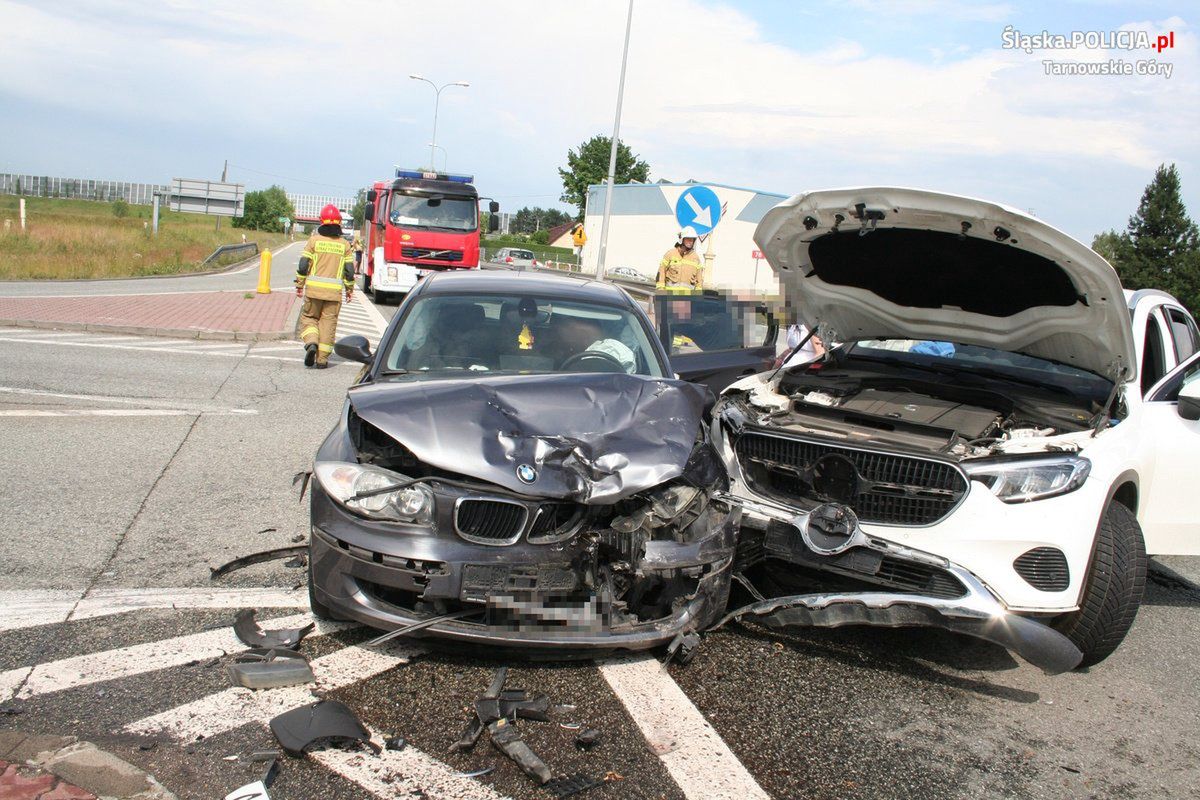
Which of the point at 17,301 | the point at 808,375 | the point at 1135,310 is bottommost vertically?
the point at 17,301

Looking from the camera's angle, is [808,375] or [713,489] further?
[808,375]

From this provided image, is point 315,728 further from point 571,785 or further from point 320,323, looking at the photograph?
point 320,323

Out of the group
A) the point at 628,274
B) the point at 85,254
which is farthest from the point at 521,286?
the point at 628,274

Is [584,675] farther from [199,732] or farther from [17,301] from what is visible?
[17,301]

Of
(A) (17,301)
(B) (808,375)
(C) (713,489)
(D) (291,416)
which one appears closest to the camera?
(C) (713,489)

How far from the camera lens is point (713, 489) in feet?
13.7

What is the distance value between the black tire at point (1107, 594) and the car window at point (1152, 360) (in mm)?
1538

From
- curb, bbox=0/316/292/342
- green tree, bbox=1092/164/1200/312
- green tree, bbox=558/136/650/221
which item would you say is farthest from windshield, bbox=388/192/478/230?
green tree, bbox=558/136/650/221

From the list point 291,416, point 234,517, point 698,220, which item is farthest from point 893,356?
point 698,220

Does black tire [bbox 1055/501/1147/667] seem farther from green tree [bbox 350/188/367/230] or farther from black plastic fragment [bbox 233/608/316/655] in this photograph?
green tree [bbox 350/188/367/230]

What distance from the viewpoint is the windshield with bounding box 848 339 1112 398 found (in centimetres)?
525

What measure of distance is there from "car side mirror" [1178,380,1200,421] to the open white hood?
0.43 meters

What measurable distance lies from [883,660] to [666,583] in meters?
1.21

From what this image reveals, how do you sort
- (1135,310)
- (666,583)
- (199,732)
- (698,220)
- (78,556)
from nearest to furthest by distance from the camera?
(199,732) < (666,583) < (78,556) < (1135,310) < (698,220)
